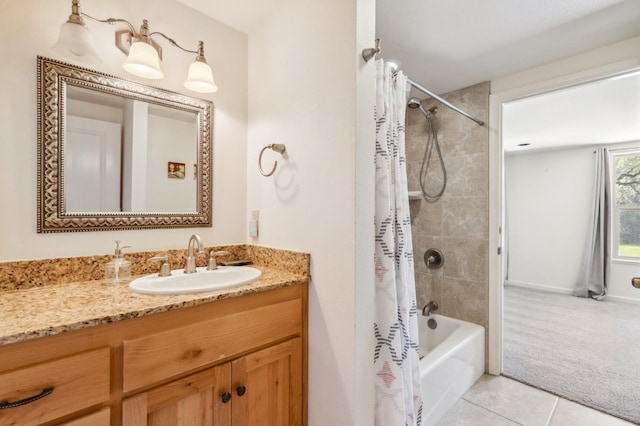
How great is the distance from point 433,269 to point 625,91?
2.23m

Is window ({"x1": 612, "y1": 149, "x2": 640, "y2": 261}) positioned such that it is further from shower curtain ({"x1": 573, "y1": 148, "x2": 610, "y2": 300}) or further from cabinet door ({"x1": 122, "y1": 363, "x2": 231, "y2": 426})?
cabinet door ({"x1": 122, "y1": 363, "x2": 231, "y2": 426})

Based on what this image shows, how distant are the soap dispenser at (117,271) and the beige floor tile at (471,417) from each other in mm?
1876

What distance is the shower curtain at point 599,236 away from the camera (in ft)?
13.7

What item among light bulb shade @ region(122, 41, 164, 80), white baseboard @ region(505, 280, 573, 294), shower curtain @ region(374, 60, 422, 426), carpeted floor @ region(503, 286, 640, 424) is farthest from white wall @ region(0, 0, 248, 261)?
white baseboard @ region(505, 280, 573, 294)

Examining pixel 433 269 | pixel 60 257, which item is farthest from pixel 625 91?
pixel 60 257

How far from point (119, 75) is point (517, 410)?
2899 mm

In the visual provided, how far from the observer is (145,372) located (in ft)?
2.91

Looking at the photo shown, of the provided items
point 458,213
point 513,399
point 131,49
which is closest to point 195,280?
point 131,49

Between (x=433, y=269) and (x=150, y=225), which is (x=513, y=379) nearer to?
(x=433, y=269)

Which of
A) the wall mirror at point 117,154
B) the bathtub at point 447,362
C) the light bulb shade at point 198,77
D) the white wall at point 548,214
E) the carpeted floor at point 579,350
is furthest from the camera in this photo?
the white wall at point 548,214

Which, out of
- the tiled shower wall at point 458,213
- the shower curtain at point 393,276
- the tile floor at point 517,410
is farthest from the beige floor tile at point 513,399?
the shower curtain at point 393,276

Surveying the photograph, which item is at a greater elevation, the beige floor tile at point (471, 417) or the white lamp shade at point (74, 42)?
the white lamp shade at point (74, 42)

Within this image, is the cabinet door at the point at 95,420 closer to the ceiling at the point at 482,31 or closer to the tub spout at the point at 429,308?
the ceiling at the point at 482,31

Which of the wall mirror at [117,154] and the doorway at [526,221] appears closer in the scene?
the wall mirror at [117,154]
